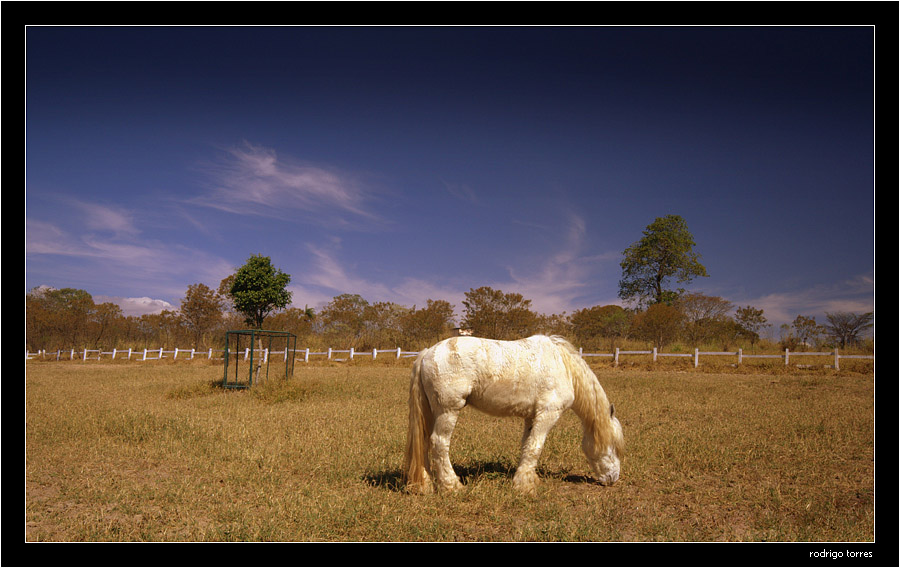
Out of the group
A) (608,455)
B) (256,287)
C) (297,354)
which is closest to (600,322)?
(297,354)

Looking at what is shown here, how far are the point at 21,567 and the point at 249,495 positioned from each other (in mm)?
1973

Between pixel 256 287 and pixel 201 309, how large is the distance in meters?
25.5

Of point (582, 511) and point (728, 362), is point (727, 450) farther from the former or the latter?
point (728, 362)

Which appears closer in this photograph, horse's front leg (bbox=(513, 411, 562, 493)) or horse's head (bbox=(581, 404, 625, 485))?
horse's front leg (bbox=(513, 411, 562, 493))

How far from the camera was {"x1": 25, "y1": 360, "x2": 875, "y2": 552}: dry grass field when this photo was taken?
4.33m

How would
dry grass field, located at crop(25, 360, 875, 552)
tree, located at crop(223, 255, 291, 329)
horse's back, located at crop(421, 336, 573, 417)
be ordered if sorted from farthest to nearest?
tree, located at crop(223, 255, 291, 329), horse's back, located at crop(421, 336, 573, 417), dry grass field, located at crop(25, 360, 875, 552)

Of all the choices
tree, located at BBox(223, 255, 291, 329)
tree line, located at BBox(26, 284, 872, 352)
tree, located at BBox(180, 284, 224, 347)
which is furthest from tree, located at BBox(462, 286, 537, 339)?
tree, located at BBox(180, 284, 224, 347)

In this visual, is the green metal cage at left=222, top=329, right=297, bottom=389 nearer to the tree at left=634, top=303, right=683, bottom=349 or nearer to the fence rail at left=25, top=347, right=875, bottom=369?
the fence rail at left=25, top=347, right=875, bottom=369

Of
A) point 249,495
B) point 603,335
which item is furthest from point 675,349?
point 249,495

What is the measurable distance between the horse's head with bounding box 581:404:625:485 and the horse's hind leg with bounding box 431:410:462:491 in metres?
1.73

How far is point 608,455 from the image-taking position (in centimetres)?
569

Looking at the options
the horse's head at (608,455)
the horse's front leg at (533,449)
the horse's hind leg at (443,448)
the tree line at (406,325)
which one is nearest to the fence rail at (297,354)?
the tree line at (406,325)

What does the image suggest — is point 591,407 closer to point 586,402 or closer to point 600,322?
point 586,402

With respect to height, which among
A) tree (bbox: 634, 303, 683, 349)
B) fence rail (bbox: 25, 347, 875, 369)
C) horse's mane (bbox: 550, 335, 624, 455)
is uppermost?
tree (bbox: 634, 303, 683, 349)
